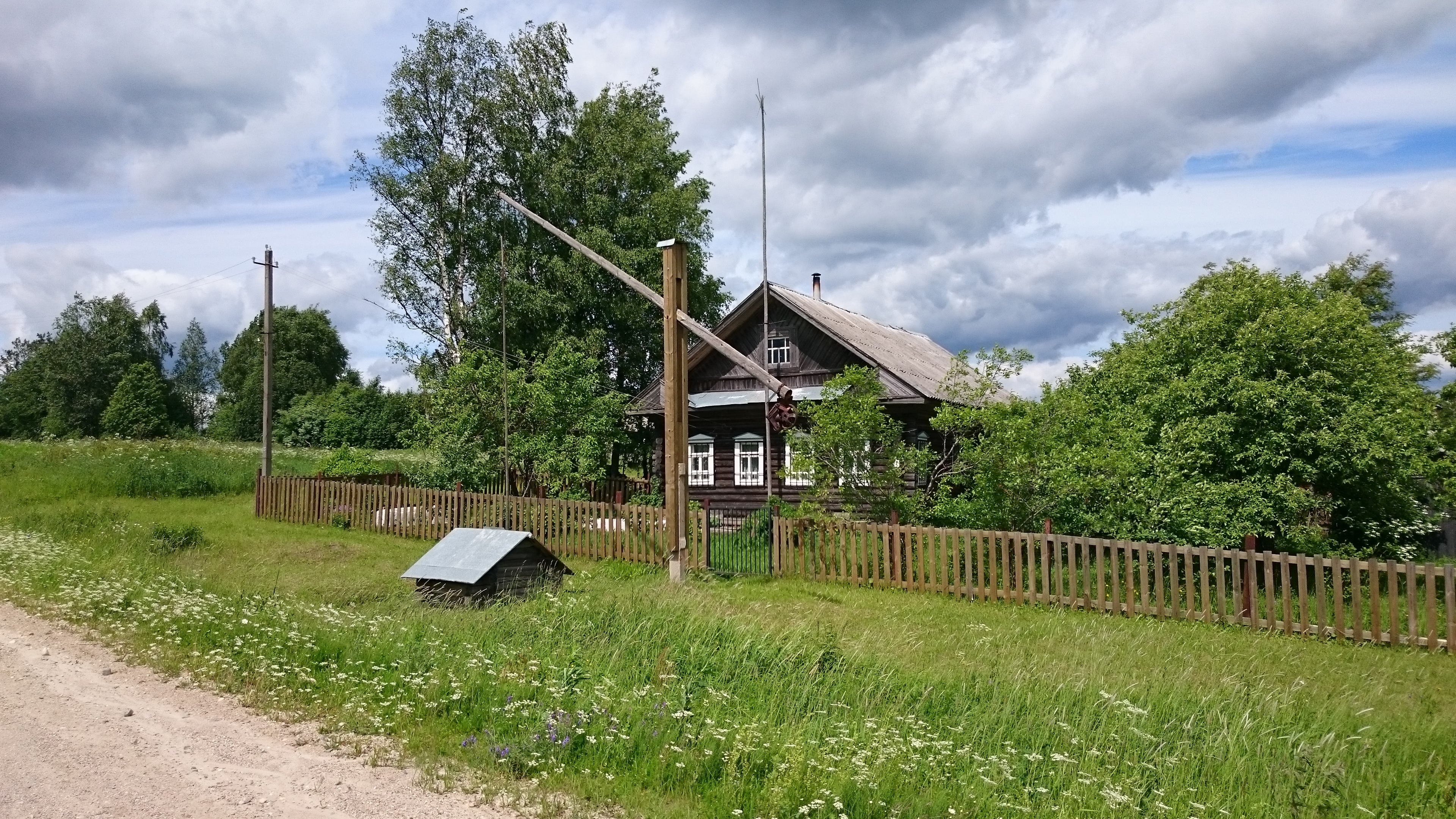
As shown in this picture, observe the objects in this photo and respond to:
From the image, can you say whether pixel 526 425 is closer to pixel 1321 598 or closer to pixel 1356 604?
pixel 1321 598

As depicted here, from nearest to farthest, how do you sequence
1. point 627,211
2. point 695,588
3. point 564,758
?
point 564,758 < point 695,588 < point 627,211

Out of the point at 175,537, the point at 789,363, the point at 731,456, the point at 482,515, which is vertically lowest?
the point at 175,537

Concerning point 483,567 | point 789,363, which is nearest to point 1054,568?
point 483,567

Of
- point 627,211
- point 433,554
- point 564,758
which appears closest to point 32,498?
point 433,554

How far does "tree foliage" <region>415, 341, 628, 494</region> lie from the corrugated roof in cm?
532

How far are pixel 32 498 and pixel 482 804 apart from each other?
69.6ft

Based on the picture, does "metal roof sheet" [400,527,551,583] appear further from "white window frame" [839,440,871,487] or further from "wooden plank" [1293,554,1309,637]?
"wooden plank" [1293,554,1309,637]

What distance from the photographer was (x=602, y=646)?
6.93 meters

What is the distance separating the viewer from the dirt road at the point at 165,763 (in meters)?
4.41

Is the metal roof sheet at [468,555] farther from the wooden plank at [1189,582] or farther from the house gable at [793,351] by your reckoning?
the house gable at [793,351]

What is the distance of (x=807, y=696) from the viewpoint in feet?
19.8

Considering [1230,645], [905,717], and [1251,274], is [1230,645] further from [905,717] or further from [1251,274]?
[1251,274]

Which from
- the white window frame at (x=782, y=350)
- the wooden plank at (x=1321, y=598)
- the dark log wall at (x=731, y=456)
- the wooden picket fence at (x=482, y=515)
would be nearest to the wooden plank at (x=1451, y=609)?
the wooden plank at (x=1321, y=598)

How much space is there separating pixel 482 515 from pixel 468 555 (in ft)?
23.8
